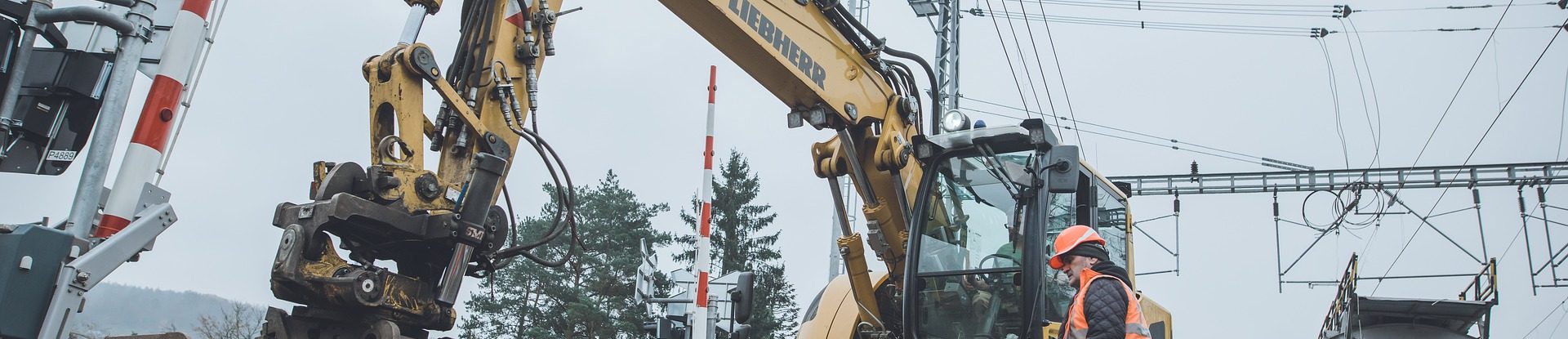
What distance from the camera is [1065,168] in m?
5.26

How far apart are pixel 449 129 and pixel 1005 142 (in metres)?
3.07

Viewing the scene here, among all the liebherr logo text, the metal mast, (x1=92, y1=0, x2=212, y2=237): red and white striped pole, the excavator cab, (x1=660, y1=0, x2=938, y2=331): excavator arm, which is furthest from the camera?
the metal mast

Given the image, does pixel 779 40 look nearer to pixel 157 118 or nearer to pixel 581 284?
pixel 157 118

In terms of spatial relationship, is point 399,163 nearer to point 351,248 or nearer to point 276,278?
point 351,248

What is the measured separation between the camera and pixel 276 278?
359cm

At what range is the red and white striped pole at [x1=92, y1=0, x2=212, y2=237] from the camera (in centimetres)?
386

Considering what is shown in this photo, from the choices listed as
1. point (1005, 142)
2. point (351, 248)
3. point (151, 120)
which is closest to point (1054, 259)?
point (1005, 142)

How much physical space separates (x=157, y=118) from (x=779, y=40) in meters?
3.21

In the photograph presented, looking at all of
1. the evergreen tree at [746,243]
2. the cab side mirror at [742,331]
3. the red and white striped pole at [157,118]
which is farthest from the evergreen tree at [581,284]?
the red and white striped pole at [157,118]

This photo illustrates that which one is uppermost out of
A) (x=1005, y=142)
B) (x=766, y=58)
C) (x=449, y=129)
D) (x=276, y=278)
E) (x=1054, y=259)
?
(x=766, y=58)

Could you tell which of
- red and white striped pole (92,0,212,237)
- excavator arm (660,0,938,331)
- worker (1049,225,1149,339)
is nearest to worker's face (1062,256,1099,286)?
worker (1049,225,1149,339)

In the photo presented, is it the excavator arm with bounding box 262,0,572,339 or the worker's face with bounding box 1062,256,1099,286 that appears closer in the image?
the excavator arm with bounding box 262,0,572,339

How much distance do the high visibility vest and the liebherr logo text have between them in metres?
2.48

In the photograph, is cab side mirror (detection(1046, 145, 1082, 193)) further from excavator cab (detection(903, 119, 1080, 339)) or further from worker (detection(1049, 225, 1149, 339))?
worker (detection(1049, 225, 1149, 339))
